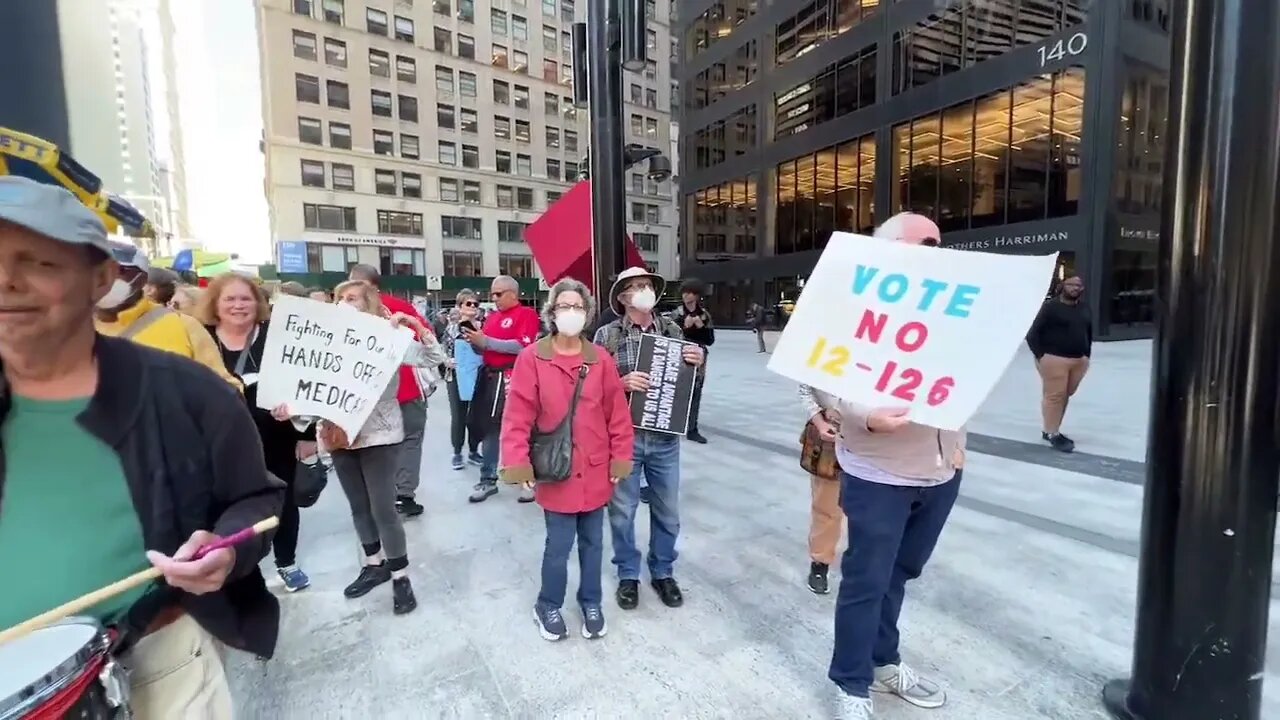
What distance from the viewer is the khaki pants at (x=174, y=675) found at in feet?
4.31

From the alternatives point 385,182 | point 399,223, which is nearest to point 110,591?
point 399,223

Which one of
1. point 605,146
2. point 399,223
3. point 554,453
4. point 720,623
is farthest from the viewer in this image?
point 399,223

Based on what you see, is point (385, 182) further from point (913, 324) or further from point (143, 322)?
point (913, 324)

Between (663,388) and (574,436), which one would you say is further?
(663,388)

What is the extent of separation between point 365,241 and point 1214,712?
44.3m

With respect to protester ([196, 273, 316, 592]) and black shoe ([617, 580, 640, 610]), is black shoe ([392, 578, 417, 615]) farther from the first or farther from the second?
black shoe ([617, 580, 640, 610])

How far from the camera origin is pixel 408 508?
4.88 meters

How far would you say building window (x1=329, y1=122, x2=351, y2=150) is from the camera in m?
39.4

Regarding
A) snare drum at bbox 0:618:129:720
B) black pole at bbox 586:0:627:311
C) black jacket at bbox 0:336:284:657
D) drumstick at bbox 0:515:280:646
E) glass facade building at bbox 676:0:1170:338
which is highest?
glass facade building at bbox 676:0:1170:338

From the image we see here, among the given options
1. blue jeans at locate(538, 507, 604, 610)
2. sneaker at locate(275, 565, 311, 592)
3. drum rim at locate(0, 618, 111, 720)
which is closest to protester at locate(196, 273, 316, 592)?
sneaker at locate(275, 565, 311, 592)

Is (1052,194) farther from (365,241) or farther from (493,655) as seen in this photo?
(365,241)

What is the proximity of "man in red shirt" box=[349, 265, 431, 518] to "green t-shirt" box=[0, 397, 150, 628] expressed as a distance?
228 cm

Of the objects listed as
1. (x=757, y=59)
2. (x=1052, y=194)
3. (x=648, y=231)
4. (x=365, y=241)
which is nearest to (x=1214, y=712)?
(x=1052, y=194)

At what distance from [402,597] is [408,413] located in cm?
125
